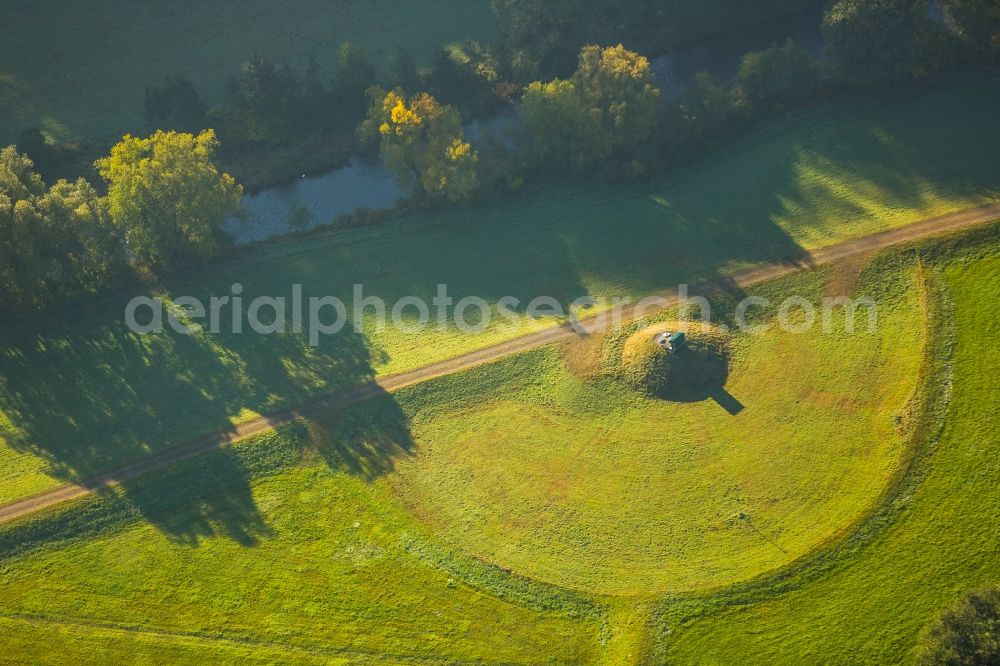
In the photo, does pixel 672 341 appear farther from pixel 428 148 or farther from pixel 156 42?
pixel 156 42

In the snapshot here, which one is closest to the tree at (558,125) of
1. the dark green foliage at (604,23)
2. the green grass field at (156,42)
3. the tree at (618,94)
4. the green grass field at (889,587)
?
the tree at (618,94)

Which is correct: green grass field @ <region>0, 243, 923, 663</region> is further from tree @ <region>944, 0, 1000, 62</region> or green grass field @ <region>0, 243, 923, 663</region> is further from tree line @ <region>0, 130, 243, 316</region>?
tree @ <region>944, 0, 1000, 62</region>

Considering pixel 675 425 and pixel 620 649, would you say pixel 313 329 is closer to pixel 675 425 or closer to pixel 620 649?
pixel 675 425

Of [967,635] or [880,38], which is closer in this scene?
[967,635]

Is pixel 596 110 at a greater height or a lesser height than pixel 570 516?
greater

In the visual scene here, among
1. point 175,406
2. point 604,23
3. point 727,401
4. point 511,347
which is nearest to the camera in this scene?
point 727,401

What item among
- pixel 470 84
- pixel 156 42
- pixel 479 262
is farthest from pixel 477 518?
pixel 156 42

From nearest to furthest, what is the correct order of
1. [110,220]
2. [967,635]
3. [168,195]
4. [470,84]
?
1. [967,635]
2. [168,195]
3. [110,220]
4. [470,84]

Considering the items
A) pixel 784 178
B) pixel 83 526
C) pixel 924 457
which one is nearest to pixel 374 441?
pixel 83 526
